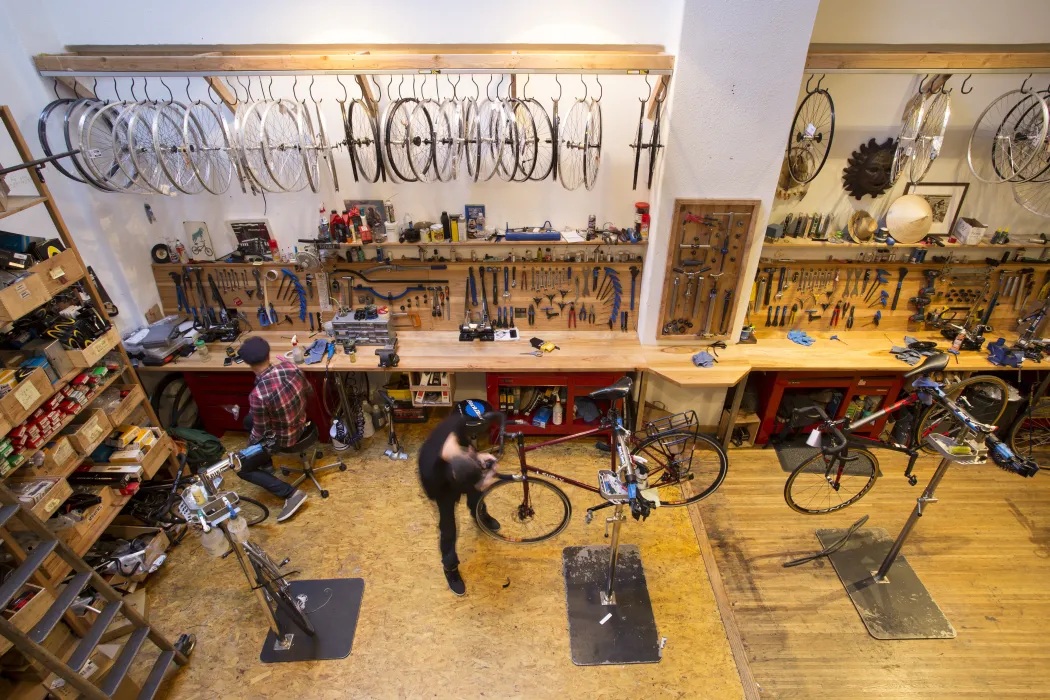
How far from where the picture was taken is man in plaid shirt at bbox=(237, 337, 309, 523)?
3.63m

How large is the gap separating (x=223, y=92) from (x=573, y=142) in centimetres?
277

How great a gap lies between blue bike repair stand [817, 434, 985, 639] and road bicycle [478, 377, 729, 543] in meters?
1.07

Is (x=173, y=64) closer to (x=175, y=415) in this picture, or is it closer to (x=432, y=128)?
(x=432, y=128)

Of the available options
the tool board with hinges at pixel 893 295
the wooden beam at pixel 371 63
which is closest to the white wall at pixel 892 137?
the tool board with hinges at pixel 893 295

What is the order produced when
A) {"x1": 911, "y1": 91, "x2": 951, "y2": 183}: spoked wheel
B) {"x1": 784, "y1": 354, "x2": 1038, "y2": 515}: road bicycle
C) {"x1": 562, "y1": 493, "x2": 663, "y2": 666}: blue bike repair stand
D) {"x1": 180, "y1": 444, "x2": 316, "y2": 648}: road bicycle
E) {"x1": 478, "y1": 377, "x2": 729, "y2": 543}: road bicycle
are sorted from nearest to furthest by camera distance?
{"x1": 180, "y1": 444, "x2": 316, "y2": 648}: road bicycle
{"x1": 784, "y1": 354, "x2": 1038, "y2": 515}: road bicycle
{"x1": 562, "y1": 493, "x2": 663, "y2": 666}: blue bike repair stand
{"x1": 478, "y1": 377, "x2": 729, "y2": 543}: road bicycle
{"x1": 911, "y1": 91, "x2": 951, "y2": 183}: spoked wheel

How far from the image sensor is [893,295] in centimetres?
477

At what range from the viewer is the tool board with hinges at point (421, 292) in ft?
15.5

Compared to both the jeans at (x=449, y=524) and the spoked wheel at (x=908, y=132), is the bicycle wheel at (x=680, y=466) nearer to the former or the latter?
the jeans at (x=449, y=524)

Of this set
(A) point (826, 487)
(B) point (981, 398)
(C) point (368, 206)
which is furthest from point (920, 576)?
(C) point (368, 206)

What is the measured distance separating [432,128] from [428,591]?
3.40 m

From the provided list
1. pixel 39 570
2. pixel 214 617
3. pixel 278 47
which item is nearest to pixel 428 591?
pixel 214 617

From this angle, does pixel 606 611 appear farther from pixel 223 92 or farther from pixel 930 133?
pixel 223 92

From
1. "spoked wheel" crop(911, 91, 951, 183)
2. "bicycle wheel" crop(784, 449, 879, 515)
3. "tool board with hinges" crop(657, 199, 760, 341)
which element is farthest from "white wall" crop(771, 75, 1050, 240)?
"bicycle wheel" crop(784, 449, 879, 515)

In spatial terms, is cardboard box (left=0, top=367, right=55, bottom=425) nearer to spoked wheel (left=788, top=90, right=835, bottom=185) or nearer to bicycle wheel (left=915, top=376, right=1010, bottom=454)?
spoked wheel (left=788, top=90, right=835, bottom=185)
